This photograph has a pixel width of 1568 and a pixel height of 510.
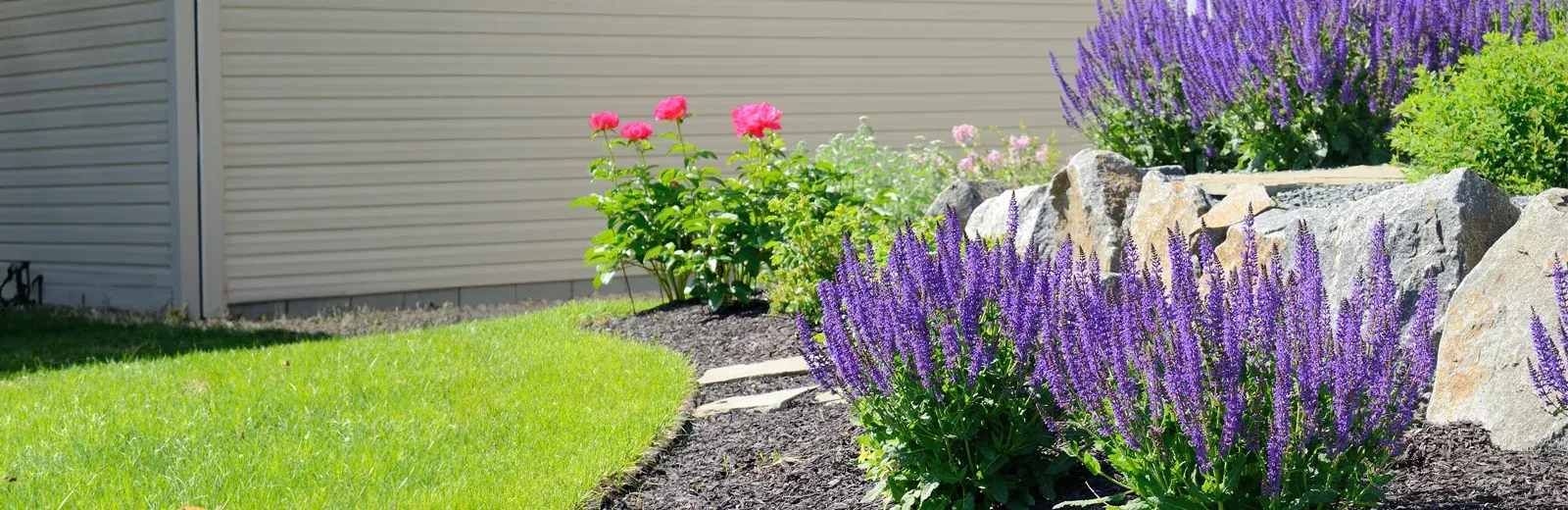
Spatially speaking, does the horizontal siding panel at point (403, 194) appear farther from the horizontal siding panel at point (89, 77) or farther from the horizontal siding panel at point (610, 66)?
the horizontal siding panel at point (89, 77)

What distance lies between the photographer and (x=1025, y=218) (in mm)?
5219

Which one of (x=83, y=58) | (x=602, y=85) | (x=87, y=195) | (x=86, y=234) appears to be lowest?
(x=86, y=234)

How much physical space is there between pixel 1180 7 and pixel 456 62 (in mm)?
4631

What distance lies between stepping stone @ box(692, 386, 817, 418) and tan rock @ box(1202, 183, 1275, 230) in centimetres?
143

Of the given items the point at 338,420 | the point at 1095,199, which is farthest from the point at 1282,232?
the point at 338,420

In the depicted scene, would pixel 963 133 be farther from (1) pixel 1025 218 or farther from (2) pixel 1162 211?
(2) pixel 1162 211

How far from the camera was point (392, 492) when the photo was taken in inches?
142

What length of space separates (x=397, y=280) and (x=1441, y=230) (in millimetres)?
6843

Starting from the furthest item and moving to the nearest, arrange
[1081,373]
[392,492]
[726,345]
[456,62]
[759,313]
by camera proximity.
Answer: [456,62], [759,313], [726,345], [392,492], [1081,373]

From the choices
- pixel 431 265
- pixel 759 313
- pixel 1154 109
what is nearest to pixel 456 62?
pixel 431 265

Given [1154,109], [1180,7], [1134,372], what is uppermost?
[1180,7]

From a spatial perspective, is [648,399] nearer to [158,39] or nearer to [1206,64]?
[1206,64]

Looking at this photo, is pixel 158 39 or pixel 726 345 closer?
pixel 726 345

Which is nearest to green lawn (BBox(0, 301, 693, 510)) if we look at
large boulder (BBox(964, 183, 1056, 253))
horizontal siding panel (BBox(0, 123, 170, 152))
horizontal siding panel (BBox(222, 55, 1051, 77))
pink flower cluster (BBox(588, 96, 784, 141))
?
pink flower cluster (BBox(588, 96, 784, 141))
